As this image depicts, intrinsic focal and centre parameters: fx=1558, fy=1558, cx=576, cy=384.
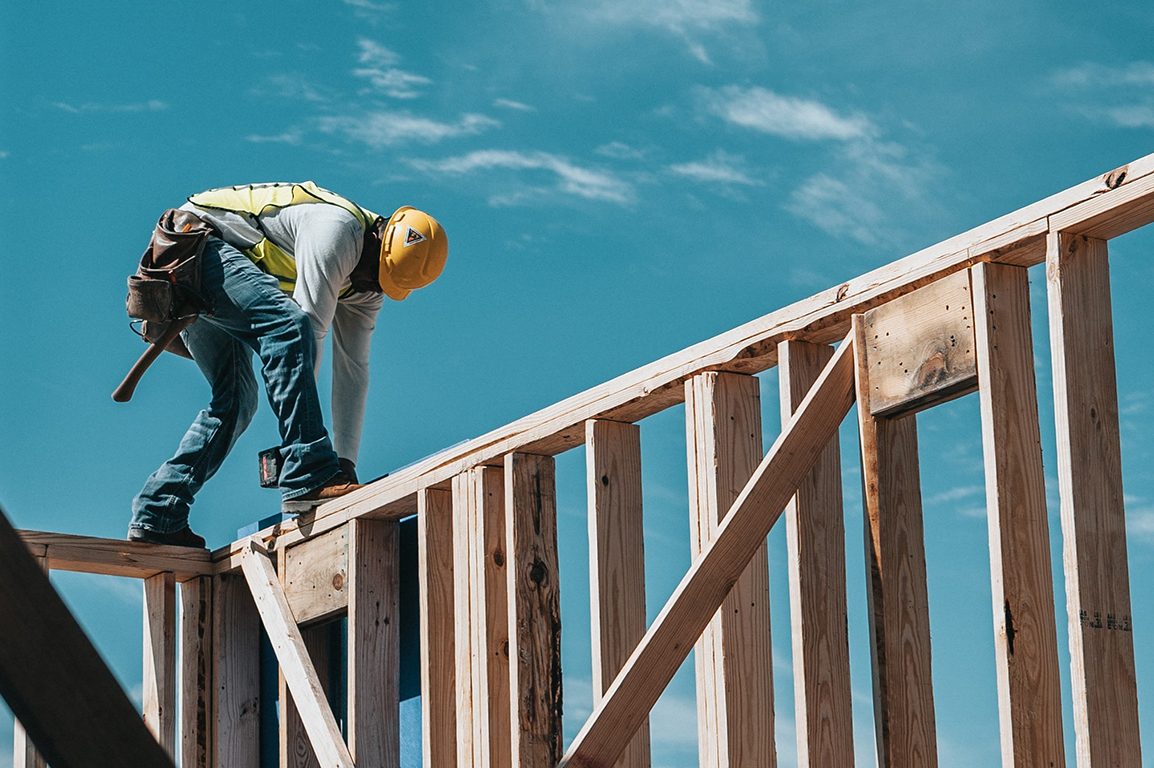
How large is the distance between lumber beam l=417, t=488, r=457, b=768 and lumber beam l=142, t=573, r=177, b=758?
183 cm

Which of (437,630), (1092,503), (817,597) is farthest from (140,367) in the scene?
(1092,503)

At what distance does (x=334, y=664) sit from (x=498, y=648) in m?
1.69

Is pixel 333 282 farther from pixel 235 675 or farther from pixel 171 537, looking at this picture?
pixel 235 675

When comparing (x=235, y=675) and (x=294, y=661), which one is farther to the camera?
(x=235, y=675)

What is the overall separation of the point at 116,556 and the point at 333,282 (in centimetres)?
171

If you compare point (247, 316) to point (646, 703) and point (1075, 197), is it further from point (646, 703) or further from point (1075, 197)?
point (1075, 197)

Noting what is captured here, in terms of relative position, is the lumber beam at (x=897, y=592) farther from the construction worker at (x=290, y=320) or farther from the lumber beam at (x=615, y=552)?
the construction worker at (x=290, y=320)

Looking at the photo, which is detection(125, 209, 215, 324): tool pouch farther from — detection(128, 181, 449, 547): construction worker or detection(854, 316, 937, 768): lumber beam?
detection(854, 316, 937, 768): lumber beam

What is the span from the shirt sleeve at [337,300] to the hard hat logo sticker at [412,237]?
0.68 feet

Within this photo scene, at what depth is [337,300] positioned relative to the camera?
742 centimetres

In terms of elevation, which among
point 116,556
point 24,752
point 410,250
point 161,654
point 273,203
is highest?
point 273,203

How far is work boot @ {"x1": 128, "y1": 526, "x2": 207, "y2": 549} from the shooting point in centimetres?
754

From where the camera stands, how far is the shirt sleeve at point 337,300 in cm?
696

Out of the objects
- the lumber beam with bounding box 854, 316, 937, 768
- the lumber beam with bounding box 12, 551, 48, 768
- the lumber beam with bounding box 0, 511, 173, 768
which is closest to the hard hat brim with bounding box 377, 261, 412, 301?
the lumber beam with bounding box 12, 551, 48, 768
